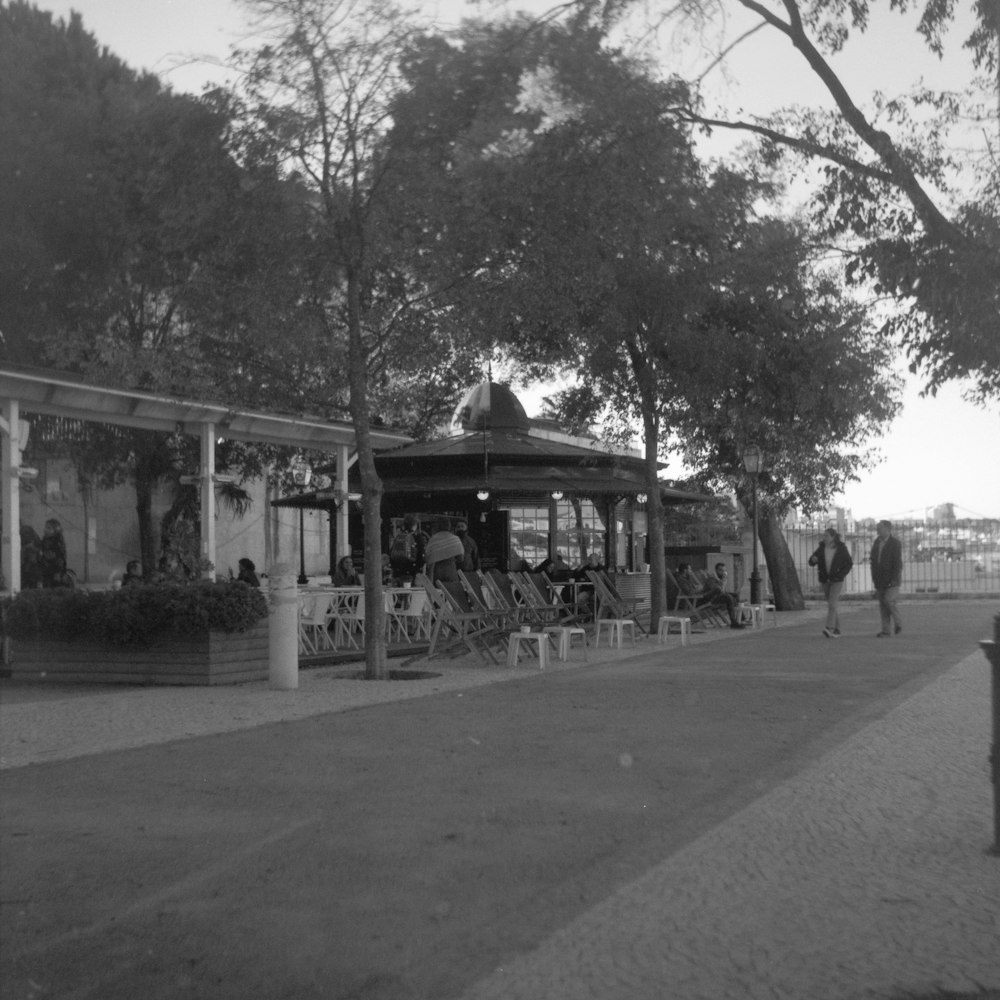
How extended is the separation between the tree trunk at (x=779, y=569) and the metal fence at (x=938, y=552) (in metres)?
2.65

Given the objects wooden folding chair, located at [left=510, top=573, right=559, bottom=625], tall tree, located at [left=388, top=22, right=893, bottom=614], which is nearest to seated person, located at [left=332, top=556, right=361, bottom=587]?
wooden folding chair, located at [left=510, top=573, right=559, bottom=625]

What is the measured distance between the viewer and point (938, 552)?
38438 millimetres

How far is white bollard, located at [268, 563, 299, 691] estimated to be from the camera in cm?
1397

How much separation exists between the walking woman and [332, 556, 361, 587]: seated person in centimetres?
689

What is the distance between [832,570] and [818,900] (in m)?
16.9

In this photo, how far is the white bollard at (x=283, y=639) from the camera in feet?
45.8

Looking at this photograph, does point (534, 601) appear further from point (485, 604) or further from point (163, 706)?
point (163, 706)

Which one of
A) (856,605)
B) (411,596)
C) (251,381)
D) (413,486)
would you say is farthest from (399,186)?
(856,605)

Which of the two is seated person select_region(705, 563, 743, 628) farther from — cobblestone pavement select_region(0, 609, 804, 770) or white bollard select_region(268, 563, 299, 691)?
white bollard select_region(268, 563, 299, 691)

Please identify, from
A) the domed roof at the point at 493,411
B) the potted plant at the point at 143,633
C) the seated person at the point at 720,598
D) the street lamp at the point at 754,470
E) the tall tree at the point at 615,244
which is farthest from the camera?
the domed roof at the point at 493,411

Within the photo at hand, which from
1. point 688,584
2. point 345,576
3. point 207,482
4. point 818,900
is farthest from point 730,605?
point 818,900

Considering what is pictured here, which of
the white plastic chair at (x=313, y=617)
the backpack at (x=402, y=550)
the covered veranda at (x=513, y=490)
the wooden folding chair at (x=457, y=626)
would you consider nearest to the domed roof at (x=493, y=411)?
the covered veranda at (x=513, y=490)

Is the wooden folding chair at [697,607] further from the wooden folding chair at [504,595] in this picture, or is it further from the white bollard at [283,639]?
the white bollard at [283,639]

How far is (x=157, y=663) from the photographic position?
14383mm
